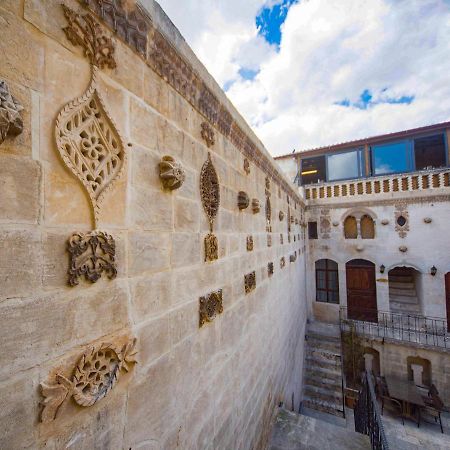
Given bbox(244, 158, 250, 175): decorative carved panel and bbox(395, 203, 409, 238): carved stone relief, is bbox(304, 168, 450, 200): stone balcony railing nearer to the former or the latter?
bbox(395, 203, 409, 238): carved stone relief

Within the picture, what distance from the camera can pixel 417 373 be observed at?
26.2 ft

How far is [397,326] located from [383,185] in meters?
5.55

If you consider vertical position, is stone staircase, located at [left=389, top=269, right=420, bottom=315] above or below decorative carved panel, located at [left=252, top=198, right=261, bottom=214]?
below

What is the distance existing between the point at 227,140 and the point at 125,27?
1.45 meters

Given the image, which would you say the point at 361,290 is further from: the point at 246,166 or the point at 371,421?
the point at 246,166

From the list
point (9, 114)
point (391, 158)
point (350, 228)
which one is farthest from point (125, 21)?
point (391, 158)

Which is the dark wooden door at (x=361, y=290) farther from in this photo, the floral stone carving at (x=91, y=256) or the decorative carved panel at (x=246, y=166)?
the floral stone carving at (x=91, y=256)

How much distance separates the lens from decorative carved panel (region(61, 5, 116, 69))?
1.05m

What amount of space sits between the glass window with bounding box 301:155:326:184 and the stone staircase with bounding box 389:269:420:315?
21.9 ft

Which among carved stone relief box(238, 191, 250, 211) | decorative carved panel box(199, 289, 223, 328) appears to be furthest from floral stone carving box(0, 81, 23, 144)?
carved stone relief box(238, 191, 250, 211)

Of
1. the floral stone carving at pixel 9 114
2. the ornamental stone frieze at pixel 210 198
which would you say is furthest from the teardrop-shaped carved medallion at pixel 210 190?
the floral stone carving at pixel 9 114

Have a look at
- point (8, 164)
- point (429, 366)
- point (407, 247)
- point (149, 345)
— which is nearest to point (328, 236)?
point (407, 247)

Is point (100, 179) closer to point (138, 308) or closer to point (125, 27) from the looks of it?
point (138, 308)

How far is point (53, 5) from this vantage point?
987 mm
